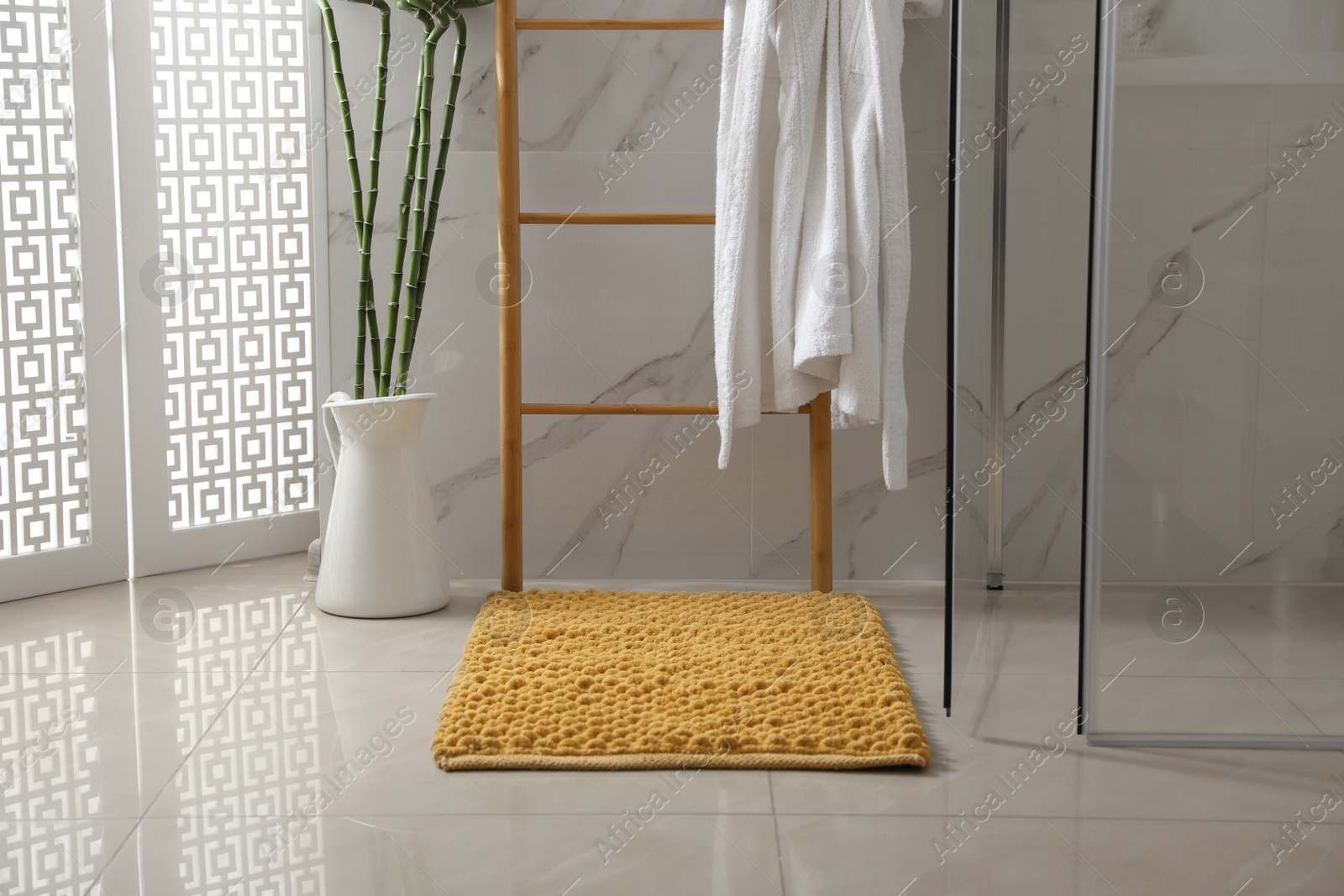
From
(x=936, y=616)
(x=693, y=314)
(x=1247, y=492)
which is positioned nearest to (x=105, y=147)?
(x=693, y=314)

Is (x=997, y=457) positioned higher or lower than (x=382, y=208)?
lower

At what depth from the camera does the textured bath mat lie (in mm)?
1482

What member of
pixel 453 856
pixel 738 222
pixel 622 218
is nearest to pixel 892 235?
pixel 738 222

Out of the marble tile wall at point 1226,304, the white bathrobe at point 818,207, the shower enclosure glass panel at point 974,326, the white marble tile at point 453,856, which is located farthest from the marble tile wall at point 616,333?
the white marble tile at point 453,856

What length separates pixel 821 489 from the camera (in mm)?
2160

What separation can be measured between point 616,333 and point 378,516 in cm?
56

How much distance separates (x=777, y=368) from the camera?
2.02 meters

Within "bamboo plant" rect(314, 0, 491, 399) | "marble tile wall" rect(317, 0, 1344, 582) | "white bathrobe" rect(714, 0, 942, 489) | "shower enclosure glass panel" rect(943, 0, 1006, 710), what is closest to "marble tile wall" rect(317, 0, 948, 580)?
"marble tile wall" rect(317, 0, 1344, 582)

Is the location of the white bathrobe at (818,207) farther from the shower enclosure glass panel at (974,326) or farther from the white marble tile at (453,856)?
the white marble tile at (453,856)

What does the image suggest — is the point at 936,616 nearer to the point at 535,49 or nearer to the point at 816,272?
the point at 816,272

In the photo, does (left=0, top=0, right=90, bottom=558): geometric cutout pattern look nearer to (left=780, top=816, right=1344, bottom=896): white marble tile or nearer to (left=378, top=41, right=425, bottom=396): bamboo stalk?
(left=378, top=41, right=425, bottom=396): bamboo stalk

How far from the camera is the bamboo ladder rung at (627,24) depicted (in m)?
2.07

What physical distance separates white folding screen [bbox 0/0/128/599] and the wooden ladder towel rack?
30.1 inches

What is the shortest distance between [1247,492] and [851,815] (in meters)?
0.68
